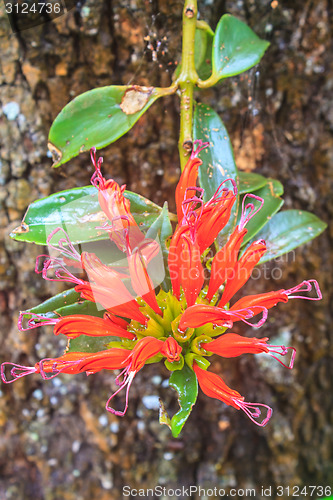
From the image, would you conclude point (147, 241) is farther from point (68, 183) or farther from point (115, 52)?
point (115, 52)

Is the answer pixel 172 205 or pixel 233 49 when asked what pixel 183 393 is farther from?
pixel 233 49

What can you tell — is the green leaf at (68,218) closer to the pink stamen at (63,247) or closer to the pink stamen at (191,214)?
the pink stamen at (63,247)

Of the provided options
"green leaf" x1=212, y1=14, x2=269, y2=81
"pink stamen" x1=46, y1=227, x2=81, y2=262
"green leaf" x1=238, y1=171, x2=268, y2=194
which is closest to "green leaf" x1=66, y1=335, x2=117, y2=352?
"pink stamen" x1=46, y1=227, x2=81, y2=262

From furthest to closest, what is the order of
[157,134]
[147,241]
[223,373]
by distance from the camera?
A: 1. [223,373]
2. [157,134]
3. [147,241]

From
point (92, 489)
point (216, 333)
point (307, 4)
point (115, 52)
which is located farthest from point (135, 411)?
point (307, 4)

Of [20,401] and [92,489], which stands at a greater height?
[20,401]

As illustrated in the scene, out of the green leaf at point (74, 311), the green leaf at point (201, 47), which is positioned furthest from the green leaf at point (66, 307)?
the green leaf at point (201, 47)

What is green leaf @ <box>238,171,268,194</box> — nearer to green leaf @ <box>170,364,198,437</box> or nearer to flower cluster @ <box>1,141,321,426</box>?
flower cluster @ <box>1,141,321,426</box>
